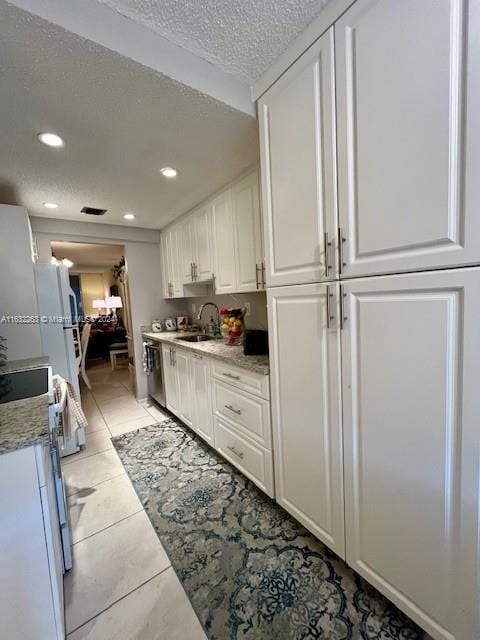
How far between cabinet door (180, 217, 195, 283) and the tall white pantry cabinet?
1.73 metres

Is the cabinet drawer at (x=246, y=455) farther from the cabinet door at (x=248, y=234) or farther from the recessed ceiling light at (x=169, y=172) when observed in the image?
the recessed ceiling light at (x=169, y=172)

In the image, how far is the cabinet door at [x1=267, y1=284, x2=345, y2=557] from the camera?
1.16 m

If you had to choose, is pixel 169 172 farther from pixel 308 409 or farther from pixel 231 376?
pixel 308 409

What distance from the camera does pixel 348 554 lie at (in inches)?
45.6

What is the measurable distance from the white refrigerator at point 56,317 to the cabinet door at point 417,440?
2.51 meters

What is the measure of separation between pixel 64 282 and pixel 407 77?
2800mm

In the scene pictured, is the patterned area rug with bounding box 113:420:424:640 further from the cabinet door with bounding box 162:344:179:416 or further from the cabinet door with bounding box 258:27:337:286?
the cabinet door with bounding box 258:27:337:286

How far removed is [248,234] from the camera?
2.07 meters

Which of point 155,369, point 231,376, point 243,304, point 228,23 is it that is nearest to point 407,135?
point 228,23

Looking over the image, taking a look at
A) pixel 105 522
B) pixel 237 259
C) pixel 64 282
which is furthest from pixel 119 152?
pixel 105 522

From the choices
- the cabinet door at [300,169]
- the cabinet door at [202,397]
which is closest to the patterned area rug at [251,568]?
the cabinet door at [202,397]

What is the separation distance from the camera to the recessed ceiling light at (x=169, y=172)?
2014 millimetres

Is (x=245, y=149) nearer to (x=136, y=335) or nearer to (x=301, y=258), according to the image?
(x=301, y=258)

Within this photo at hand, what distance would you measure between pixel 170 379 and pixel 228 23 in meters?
2.70
